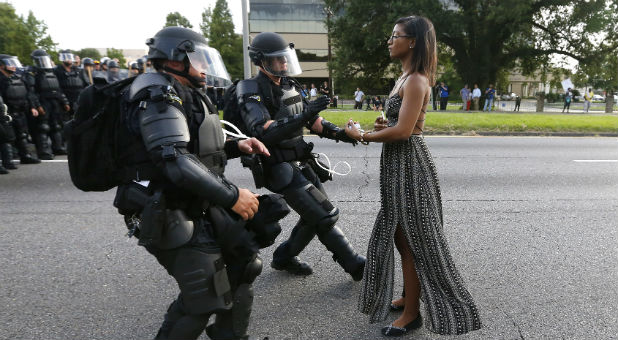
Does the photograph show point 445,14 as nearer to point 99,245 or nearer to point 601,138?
point 601,138

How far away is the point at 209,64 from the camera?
208cm

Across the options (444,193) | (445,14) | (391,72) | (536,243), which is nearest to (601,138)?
(444,193)

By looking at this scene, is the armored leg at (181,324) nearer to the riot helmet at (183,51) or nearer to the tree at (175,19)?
the riot helmet at (183,51)

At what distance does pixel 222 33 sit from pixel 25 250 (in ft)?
135

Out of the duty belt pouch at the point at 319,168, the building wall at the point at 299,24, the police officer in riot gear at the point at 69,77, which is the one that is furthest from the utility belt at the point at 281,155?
the building wall at the point at 299,24

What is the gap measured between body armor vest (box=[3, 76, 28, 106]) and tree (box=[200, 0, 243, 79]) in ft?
111

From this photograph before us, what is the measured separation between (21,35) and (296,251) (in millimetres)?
43126

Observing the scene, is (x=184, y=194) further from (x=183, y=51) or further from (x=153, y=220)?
(x=183, y=51)

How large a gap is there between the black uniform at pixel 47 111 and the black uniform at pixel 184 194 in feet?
Result: 26.0

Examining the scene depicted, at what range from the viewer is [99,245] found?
401 centimetres

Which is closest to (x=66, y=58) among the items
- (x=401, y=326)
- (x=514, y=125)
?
(x=401, y=326)

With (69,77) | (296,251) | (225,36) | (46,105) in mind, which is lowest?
Result: (296,251)

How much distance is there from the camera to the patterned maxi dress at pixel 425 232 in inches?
95.9

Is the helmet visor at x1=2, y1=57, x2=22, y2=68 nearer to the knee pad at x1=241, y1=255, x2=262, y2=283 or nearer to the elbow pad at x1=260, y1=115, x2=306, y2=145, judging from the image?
the elbow pad at x1=260, y1=115, x2=306, y2=145
